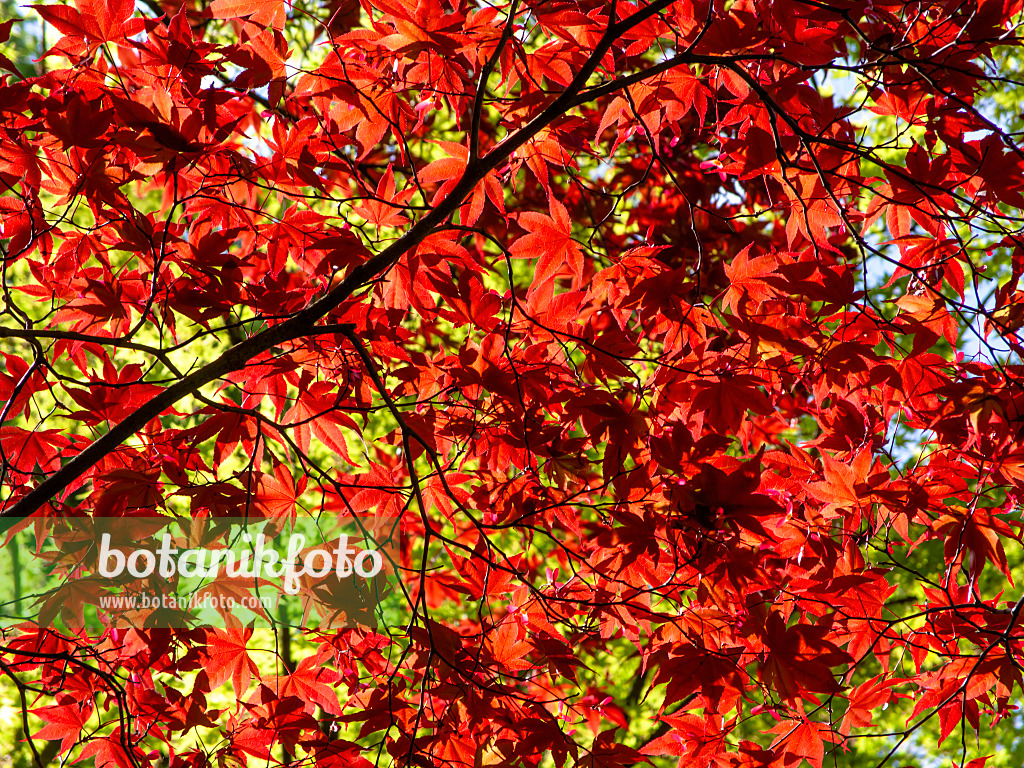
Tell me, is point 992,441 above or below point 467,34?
below

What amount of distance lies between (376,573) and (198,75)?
1.29 metres

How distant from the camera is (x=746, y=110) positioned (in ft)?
6.09

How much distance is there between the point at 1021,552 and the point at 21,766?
770cm

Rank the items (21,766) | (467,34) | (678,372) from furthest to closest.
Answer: (21,766)
(678,372)
(467,34)

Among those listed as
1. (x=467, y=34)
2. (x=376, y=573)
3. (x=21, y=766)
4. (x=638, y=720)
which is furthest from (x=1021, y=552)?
(x=21, y=766)

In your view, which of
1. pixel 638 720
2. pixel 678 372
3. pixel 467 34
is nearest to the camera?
pixel 467 34

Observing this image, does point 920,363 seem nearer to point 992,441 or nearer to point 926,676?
point 992,441

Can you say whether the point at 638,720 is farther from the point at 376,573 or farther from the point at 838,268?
the point at 838,268

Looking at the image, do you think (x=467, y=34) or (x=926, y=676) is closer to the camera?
(x=467, y=34)

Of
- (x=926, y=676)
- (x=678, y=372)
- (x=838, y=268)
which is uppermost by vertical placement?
(x=838, y=268)

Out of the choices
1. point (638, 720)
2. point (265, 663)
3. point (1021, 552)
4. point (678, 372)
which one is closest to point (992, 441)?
point (678, 372)

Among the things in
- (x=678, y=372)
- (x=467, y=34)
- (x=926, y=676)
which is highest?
(x=467, y=34)

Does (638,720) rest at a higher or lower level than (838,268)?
lower

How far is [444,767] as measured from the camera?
1883 mm
